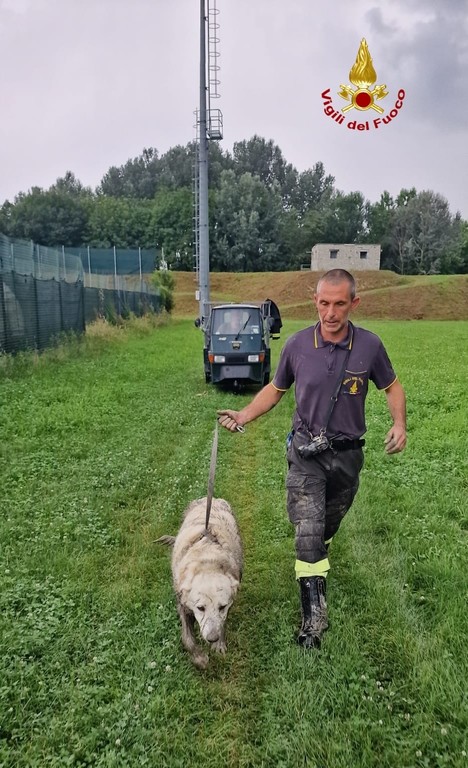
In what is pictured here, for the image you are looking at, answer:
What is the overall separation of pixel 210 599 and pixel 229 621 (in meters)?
→ 0.71

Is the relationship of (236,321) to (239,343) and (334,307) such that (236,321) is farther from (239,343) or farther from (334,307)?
(334,307)

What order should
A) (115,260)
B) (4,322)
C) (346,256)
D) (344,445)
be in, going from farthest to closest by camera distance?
(346,256) → (115,260) → (4,322) → (344,445)

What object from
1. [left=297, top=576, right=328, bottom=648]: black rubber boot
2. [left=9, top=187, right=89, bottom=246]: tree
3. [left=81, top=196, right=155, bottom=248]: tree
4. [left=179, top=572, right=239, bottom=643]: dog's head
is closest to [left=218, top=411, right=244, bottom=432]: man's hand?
[left=179, top=572, right=239, bottom=643]: dog's head

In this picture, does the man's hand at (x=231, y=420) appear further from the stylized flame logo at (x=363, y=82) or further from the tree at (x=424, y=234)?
the tree at (x=424, y=234)

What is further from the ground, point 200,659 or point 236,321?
point 236,321

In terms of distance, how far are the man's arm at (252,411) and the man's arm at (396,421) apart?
74 centimetres

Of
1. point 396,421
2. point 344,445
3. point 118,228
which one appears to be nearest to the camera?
point 344,445

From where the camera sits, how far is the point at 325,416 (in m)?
3.57

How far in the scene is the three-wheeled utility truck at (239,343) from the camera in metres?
12.0

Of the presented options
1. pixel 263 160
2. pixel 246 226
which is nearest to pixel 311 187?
pixel 263 160

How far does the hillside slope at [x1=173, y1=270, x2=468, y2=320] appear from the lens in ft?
151

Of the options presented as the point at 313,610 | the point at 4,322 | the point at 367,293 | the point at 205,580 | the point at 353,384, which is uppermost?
the point at 353,384

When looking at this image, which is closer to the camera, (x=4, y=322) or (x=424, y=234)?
(x=4, y=322)

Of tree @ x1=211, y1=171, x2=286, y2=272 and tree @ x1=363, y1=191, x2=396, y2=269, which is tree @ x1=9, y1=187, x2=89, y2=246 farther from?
tree @ x1=363, y1=191, x2=396, y2=269
